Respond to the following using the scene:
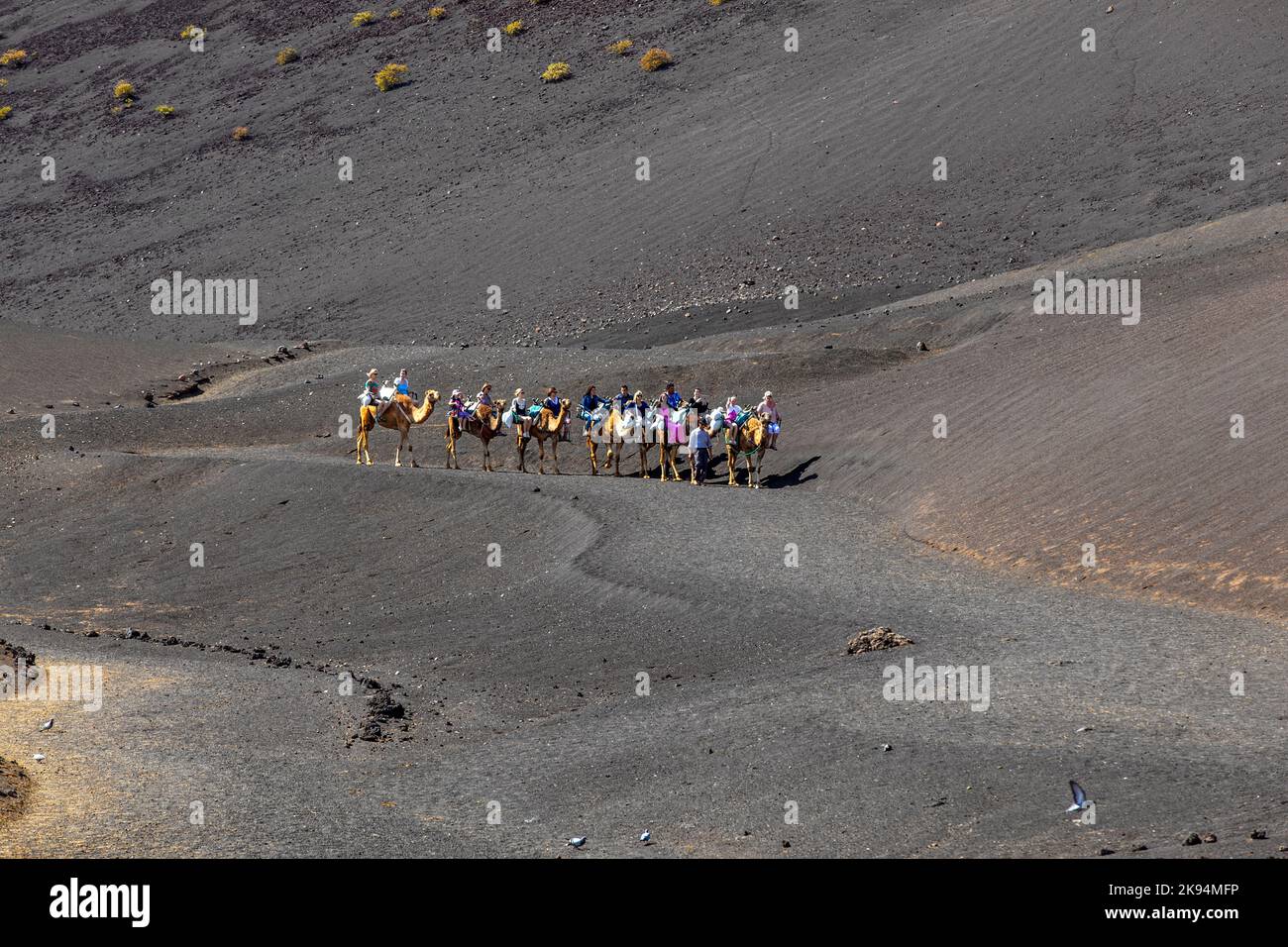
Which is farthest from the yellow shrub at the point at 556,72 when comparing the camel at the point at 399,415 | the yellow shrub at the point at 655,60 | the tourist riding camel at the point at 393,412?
the camel at the point at 399,415

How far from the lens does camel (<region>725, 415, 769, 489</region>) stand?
30.9m

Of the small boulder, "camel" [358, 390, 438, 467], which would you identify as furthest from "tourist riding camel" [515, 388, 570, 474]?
the small boulder

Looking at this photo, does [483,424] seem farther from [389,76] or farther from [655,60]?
[389,76]

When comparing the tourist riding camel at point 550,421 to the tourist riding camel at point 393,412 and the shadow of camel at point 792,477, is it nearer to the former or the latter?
the tourist riding camel at point 393,412

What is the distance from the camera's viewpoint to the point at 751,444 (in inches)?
1228

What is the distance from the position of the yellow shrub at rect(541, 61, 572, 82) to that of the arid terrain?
580 mm

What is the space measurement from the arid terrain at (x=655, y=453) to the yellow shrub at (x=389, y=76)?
865 millimetres

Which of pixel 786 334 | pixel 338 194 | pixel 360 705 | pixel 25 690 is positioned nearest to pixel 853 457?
pixel 786 334

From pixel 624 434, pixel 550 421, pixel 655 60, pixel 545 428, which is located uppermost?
pixel 655 60

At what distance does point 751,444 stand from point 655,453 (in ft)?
12.4

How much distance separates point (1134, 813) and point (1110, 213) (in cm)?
3895

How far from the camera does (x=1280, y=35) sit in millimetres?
54688

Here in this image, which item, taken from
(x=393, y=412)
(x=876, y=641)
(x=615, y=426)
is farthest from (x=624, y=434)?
(x=876, y=641)

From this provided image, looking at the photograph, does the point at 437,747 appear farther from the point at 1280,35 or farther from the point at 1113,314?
the point at 1280,35
